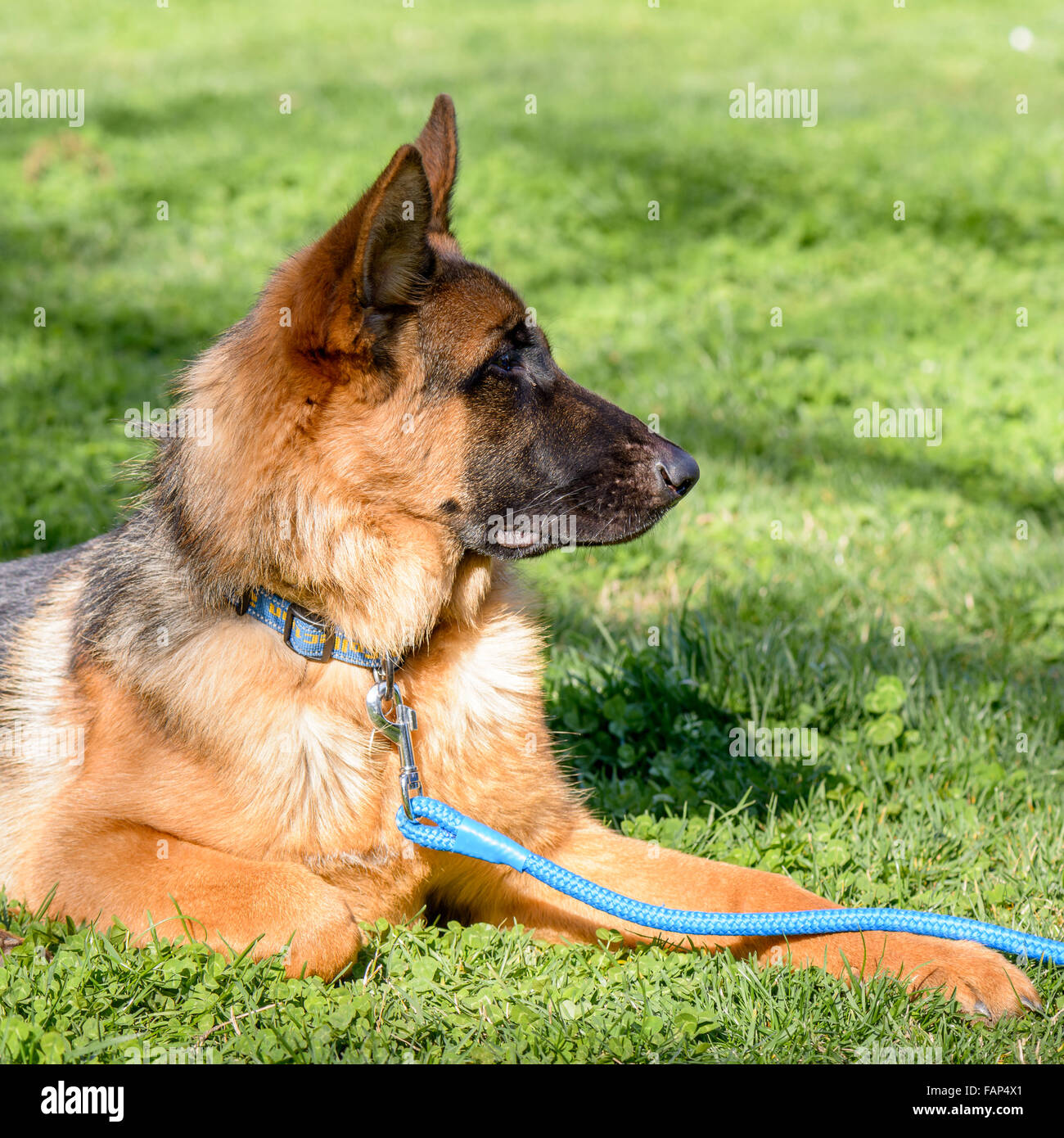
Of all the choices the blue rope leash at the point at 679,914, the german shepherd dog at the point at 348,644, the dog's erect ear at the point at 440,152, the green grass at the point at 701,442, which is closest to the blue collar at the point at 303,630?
the german shepherd dog at the point at 348,644

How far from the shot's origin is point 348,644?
3121 mm

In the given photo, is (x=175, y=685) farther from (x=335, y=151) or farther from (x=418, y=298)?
(x=335, y=151)

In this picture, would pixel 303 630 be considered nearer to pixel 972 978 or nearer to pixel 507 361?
pixel 507 361

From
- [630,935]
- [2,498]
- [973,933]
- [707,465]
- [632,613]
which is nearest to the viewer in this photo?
[973,933]

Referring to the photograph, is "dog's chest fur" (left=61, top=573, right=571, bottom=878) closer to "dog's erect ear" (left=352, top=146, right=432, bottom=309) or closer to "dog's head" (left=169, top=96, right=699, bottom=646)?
"dog's head" (left=169, top=96, right=699, bottom=646)

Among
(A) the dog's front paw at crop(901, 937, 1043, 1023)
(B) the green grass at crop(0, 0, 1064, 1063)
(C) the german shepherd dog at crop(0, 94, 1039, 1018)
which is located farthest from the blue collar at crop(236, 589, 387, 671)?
(A) the dog's front paw at crop(901, 937, 1043, 1023)

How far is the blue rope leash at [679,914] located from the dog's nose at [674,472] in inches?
43.8

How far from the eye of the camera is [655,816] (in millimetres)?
3957

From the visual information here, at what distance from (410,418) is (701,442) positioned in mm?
3951

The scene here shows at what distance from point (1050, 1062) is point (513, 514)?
75.6 inches

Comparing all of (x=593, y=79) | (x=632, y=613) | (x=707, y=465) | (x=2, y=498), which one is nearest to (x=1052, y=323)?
(x=707, y=465)

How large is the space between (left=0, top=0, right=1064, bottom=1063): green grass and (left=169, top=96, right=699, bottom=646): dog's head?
112 centimetres

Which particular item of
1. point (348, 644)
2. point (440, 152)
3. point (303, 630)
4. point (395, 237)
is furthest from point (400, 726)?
point (440, 152)

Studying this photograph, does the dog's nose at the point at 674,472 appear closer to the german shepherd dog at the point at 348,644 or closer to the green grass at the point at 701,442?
the german shepherd dog at the point at 348,644
